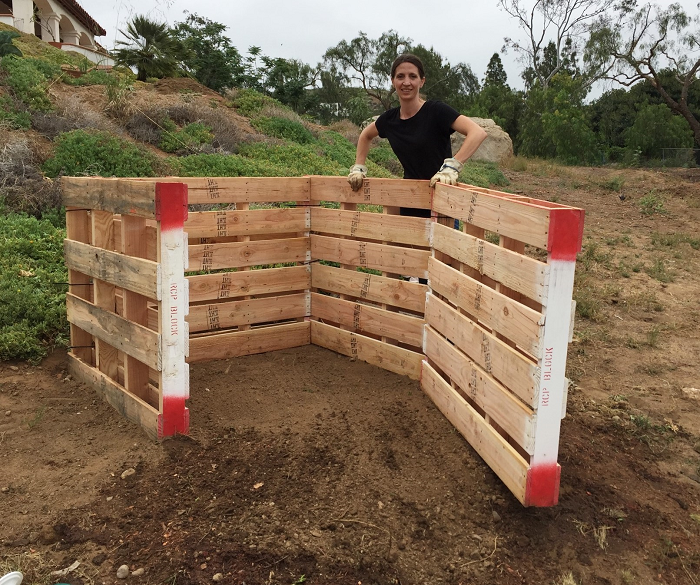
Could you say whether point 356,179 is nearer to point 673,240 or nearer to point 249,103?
point 673,240

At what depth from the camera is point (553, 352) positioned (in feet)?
10.2

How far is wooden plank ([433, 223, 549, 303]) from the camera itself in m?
3.12

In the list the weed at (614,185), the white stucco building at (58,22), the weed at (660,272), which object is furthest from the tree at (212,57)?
the weed at (660,272)

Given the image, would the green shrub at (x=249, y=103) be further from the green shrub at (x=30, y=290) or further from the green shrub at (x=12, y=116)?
the green shrub at (x=30, y=290)

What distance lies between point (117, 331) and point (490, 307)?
235 centimetres

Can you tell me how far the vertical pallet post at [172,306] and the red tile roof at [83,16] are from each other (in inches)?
1177

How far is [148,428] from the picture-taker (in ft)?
13.1

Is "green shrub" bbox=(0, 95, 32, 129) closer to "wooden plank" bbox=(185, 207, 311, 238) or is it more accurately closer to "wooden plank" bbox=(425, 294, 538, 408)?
→ "wooden plank" bbox=(185, 207, 311, 238)

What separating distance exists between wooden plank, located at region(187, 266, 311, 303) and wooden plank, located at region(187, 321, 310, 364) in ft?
1.05

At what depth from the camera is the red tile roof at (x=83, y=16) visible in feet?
96.2

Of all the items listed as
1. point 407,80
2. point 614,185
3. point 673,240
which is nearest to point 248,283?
point 407,80

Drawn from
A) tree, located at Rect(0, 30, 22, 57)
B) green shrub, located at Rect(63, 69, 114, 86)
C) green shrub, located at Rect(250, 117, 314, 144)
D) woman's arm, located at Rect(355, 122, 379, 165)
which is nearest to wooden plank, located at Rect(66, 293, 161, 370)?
woman's arm, located at Rect(355, 122, 379, 165)

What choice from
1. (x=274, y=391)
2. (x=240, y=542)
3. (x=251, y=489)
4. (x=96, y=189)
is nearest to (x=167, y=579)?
(x=240, y=542)

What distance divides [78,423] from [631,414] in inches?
152
